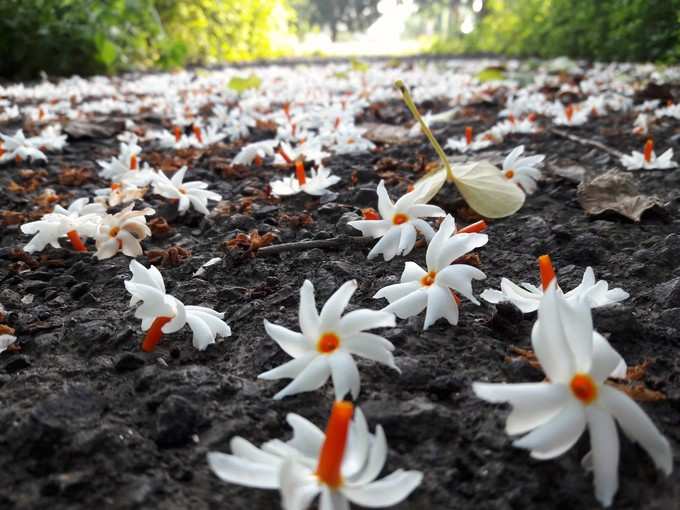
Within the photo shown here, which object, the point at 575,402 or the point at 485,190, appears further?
the point at 485,190

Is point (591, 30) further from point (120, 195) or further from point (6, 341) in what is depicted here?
point (6, 341)

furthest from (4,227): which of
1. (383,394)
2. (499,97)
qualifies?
(499,97)

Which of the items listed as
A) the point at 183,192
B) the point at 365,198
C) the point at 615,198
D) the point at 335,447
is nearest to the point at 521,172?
the point at 615,198

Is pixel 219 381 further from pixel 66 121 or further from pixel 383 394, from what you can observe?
pixel 66 121

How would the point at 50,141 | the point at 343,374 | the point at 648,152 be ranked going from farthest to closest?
the point at 50,141 < the point at 648,152 < the point at 343,374

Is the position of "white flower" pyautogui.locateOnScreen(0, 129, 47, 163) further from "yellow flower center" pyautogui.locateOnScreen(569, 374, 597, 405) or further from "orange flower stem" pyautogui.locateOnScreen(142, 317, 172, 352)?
"yellow flower center" pyautogui.locateOnScreen(569, 374, 597, 405)

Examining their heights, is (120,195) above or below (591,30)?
below

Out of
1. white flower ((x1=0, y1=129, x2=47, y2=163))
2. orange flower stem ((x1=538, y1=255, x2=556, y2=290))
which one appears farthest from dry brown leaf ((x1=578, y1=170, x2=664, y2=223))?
white flower ((x1=0, y1=129, x2=47, y2=163))
